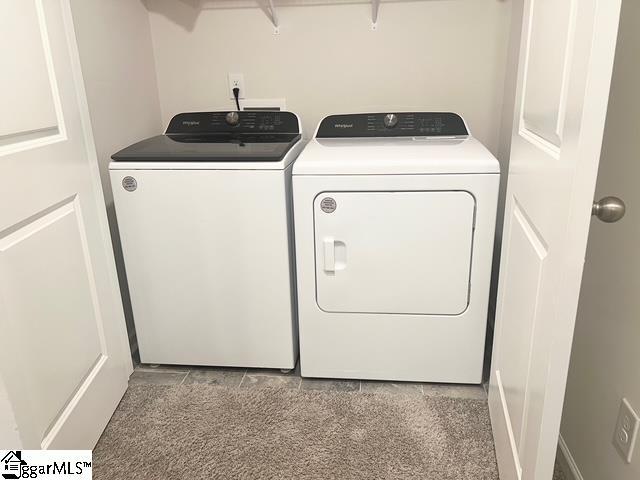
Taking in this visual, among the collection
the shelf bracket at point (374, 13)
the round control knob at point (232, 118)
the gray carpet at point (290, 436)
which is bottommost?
the gray carpet at point (290, 436)

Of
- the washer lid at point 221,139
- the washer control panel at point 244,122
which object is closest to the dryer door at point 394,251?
the washer lid at point 221,139

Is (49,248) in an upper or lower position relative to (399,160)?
lower

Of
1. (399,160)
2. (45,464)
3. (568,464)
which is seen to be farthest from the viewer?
(399,160)

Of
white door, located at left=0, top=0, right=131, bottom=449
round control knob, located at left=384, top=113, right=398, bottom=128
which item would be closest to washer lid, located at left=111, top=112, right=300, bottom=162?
white door, located at left=0, top=0, right=131, bottom=449

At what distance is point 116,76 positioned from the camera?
1.86 metres

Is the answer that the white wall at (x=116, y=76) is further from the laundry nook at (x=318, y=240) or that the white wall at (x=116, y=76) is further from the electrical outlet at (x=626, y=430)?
the electrical outlet at (x=626, y=430)

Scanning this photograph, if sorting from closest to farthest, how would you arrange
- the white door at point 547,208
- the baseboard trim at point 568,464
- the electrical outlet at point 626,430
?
the white door at point 547,208 < the electrical outlet at point 626,430 < the baseboard trim at point 568,464

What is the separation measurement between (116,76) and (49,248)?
88cm

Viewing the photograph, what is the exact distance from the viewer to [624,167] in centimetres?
107

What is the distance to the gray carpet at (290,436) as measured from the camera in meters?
1.42

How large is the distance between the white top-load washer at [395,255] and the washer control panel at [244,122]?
0.77ft

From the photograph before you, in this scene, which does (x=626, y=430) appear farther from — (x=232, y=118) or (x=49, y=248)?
(x=232, y=118)

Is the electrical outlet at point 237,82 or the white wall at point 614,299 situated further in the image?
the electrical outlet at point 237,82

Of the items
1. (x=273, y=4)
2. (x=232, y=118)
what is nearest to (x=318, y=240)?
(x=232, y=118)
